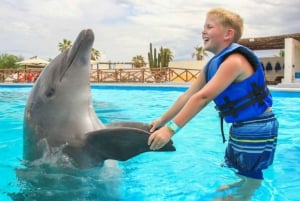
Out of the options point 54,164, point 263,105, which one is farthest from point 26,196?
point 263,105

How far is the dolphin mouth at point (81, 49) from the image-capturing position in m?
3.18

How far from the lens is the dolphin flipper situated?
2855mm

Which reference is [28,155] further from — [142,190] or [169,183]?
[169,183]

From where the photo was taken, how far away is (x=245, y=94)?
281 cm

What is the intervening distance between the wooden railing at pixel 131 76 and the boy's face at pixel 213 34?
2341 cm

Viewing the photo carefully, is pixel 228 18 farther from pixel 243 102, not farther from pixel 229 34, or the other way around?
pixel 243 102

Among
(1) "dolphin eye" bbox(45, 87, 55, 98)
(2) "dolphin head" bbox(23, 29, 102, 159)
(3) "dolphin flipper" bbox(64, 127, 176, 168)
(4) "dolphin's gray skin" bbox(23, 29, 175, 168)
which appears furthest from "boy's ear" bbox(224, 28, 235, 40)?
(1) "dolphin eye" bbox(45, 87, 55, 98)

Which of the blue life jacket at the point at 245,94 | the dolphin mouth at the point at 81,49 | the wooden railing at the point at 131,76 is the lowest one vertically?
the wooden railing at the point at 131,76

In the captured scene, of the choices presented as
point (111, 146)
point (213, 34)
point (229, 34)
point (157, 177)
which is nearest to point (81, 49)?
point (111, 146)

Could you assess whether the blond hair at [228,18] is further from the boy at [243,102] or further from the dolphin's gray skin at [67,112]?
the dolphin's gray skin at [67,112]

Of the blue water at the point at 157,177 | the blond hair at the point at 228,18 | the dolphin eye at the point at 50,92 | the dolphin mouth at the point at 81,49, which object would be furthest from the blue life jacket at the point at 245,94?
the dolphin eye at the point at 50,92

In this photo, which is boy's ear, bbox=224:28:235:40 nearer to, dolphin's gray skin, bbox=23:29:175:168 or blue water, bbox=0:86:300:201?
dolphin's gray skin, bbox=23:29:175:168

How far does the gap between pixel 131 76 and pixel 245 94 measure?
84.4 feet

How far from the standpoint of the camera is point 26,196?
320 cm
